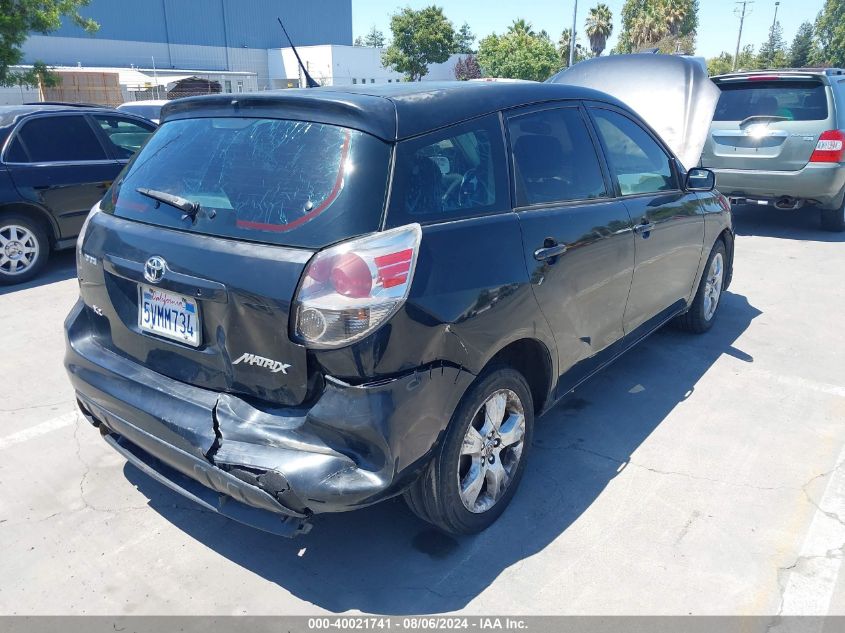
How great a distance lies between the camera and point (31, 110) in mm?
6730

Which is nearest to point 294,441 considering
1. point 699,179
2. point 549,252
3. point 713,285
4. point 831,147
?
point 549,252

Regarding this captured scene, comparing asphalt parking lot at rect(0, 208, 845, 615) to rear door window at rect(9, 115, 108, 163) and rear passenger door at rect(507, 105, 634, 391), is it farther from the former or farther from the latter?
rear door window at rect(9, 115, 108, 163)

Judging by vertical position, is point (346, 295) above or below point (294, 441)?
above

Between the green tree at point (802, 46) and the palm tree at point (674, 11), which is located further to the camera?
the green tree at point (802, 46)

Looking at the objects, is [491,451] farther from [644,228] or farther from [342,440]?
[644,228]

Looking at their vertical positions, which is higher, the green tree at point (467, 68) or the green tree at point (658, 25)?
the green tree at point (658, 25)

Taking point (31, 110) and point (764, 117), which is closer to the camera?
point (31, 110)

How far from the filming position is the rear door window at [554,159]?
9.84ft

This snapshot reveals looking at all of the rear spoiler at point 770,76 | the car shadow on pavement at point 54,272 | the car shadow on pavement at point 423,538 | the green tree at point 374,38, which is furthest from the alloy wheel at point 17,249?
the green tree at point 374,38

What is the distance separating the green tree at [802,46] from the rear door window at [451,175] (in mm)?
75386

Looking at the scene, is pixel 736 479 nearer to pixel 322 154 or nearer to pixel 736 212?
pixel 322 154

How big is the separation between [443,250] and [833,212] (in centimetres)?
834

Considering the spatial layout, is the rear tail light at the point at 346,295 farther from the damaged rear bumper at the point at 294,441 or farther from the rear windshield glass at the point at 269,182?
the damaged rear bumper at the point at 294,441

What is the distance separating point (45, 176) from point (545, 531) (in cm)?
603
